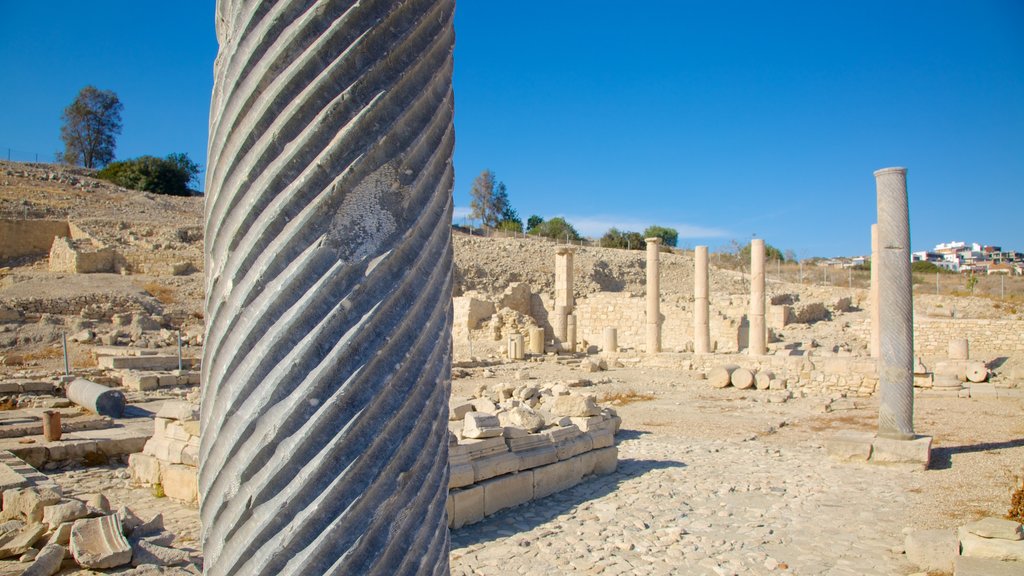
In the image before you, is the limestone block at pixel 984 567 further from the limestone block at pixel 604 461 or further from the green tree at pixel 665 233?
the green tree at pixel 665 233

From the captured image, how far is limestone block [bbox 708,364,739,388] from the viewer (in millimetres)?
16562

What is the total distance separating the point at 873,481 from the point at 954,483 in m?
0.88

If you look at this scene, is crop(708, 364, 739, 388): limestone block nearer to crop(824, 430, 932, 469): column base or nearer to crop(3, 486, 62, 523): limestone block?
crop(824, 430, 932, 469): column base

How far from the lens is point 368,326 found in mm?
1330

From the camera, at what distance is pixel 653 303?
23.4 metres

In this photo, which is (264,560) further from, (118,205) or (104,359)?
(118,205)

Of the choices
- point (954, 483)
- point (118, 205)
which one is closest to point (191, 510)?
point (954, 483)

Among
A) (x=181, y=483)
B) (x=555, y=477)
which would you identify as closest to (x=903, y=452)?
(x=555, y=477)

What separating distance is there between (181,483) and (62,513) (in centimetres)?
263

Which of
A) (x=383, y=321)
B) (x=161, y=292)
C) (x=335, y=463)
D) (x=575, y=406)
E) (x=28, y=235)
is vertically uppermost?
(x=28, y=235)

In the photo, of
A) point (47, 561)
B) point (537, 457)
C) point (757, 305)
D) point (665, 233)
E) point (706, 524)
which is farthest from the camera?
point (665, 233)

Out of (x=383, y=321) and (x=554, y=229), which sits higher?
(x=554, y=229)

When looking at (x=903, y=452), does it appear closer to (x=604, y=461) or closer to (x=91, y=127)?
(x=604, y=461)

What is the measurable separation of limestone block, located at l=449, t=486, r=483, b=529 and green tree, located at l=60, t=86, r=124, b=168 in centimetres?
6581
